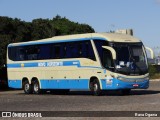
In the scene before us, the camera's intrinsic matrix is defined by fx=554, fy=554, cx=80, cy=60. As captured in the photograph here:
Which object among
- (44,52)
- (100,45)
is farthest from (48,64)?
(100,45)

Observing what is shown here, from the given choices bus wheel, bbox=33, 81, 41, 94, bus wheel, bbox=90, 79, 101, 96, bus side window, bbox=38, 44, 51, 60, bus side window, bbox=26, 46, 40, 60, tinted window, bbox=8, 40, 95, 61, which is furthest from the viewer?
bus wheel, bbox=33, 81, 41, 94

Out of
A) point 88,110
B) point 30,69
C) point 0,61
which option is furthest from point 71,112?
point 0,61

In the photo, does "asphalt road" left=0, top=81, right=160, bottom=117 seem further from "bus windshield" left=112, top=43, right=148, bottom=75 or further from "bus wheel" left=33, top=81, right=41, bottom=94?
"bus wheel" left=33, top=81, right=41, bottom=94

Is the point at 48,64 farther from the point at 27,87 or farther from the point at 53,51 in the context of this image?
the point at 27,87

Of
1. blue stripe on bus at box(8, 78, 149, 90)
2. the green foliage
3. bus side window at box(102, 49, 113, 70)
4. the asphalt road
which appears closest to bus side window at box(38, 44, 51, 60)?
blue stripe on bus at box(8, 78, 149, 90)

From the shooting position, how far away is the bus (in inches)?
1147

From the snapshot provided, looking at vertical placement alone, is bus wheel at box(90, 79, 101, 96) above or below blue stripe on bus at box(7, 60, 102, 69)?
below

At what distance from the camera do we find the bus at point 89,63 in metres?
29.1

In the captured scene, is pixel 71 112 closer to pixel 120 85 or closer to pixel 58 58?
pixel 120 85

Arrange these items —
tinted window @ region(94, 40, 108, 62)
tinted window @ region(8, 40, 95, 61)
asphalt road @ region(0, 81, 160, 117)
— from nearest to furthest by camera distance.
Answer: asphalt road @ region(0, 81, 160, 117), tinted window @ region(94, 40, 108, 62), tinted window @ region(8, 40, 95, 61)

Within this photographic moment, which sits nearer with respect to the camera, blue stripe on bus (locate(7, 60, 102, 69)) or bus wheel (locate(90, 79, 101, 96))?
bus wheel (locate(90, 79, 101, 96))

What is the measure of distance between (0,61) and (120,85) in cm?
2132

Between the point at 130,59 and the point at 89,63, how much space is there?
2.30 m

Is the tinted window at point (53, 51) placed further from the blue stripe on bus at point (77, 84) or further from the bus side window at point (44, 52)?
the blue stripe on bus at point (77, 84)
